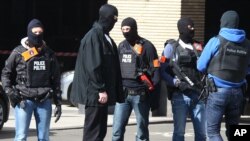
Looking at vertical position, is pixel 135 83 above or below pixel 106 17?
below

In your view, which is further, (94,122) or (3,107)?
(3,107)

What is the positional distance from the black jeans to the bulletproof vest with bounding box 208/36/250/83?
54.7 inches

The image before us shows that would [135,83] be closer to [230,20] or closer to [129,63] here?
[129,63]

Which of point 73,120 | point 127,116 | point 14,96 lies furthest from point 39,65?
point 73,120

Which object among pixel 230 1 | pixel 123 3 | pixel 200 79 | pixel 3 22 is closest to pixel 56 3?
pixel 3 22

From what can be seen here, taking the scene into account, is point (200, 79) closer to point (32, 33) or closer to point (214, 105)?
point (214, 105)

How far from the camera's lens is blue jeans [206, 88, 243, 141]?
29.4 feet

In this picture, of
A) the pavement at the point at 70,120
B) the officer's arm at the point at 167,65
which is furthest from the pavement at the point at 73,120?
the officer's arm at the point at 167,65

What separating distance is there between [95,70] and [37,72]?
1.10m

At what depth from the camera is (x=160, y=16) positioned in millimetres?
17578

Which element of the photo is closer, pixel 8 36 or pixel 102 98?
pixel 102 98

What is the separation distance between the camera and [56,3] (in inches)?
1010

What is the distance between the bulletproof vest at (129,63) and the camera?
33.4 feet

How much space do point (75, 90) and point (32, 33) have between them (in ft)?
3.70
